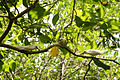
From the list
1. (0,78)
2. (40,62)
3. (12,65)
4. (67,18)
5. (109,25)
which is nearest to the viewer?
(109,25)

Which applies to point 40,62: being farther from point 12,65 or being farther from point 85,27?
point 85,27

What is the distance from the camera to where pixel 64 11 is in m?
3.94

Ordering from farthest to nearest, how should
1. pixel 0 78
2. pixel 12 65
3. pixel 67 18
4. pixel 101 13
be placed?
pixel 67 18
pixel 0 78
pixel 12 65
pixel 101 13

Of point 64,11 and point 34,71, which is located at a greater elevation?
point 64,11

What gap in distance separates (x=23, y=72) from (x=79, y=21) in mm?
3860

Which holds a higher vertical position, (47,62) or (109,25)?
(109,25)

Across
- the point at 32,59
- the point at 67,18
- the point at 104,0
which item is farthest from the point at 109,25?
the point at 32,59

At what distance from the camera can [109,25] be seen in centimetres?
76

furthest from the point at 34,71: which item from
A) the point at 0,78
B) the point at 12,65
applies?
the point at 12,65

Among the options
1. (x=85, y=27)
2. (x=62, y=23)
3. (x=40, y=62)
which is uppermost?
(x=85, y=27)

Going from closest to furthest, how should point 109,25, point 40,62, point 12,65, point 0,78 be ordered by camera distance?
point 109,25 → point 12,65 → point 0,78 → point 40,62

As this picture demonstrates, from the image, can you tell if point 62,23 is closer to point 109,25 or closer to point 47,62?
point 47,62

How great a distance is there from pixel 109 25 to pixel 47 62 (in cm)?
343

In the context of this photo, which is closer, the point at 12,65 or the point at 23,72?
the point at 12,65
